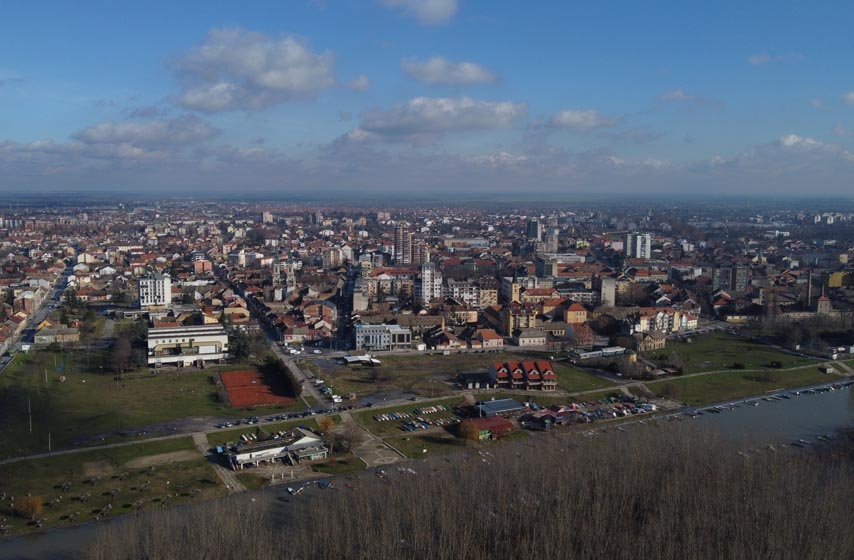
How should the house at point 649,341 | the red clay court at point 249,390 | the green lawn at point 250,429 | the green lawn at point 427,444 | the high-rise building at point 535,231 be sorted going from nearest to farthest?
the green lawn at point 427,444 → the green lawn at point 250,429 → the red clay court at point 249,390 → the house at point 649,341 → the high-rise building at point 535,231

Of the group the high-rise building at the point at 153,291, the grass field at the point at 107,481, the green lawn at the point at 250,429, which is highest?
the high-rise building at the point at 153,291

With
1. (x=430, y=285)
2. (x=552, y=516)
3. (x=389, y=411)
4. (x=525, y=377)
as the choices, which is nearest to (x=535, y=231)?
(x=430, y=285)

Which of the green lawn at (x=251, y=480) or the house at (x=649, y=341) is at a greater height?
the house at (x=649, y=341)

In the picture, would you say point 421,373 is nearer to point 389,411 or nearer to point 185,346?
point 389,411

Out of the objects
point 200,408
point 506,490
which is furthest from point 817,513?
point 200,408

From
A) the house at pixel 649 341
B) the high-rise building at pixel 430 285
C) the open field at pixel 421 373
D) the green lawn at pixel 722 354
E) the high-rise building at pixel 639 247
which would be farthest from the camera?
the high-rise building at pixel 639 247

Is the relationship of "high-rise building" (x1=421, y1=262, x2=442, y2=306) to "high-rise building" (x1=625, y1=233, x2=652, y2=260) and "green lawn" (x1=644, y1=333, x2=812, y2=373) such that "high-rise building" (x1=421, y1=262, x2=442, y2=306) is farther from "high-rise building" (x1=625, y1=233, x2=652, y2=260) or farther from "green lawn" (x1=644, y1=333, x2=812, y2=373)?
"high-rise building" (x1=625, y1=233, x2=652, y2=260)

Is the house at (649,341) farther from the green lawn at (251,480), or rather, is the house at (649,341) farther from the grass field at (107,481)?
the grass field at (107,481)

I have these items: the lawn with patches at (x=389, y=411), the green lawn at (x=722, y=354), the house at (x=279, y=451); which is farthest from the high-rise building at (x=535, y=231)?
the house at (x=279, y=451)
